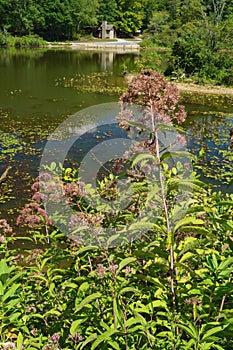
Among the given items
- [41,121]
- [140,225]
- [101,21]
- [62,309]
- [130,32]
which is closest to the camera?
[140,225]

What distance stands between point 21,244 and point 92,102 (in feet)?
37.2

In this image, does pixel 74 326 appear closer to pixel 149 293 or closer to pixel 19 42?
pixel 149 293

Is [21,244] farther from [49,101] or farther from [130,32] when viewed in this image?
[130,32]

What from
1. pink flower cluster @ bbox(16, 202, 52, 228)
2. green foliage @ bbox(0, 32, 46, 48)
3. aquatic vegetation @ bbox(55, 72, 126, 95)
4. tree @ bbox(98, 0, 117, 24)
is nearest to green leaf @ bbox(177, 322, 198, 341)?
pink flower cluster @ bbox(16, 202, 52, 228)

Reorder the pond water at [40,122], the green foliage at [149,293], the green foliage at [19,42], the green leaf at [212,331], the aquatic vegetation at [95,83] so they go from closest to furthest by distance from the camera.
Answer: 1. the green leaf at [212,331]
2. the green foliage at [149,293]
3. the pond water at [40,122]
4. the aquatic vegetation at [95,83]
5. the green foliage at [19,42]

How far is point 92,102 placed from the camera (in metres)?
16.8

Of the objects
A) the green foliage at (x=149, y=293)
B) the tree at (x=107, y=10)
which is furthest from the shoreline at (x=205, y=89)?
the tree at (x=107, y=10)

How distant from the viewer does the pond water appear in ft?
29.3

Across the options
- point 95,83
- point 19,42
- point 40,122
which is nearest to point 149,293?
point 40,122

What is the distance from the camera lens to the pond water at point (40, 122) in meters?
8.92

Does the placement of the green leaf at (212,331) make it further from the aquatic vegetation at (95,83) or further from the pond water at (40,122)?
the aquatic vegetation at (95,83)

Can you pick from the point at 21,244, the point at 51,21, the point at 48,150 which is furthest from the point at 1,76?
the point at 51,21

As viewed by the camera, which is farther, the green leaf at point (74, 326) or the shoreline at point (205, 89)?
the shoreline at point (205, 89)

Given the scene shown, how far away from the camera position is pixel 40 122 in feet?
44.7
